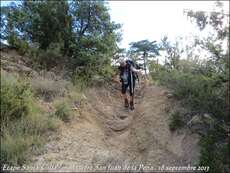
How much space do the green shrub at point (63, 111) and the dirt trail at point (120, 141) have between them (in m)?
0.20

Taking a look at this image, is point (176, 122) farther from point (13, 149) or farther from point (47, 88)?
point (13, 149)

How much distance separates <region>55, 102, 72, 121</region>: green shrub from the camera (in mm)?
7362

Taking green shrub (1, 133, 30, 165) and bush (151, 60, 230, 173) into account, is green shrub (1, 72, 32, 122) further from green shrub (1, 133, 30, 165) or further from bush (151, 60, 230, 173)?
bush (151, 60, 230, 173)

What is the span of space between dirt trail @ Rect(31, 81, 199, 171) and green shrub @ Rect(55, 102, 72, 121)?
8.0 inches

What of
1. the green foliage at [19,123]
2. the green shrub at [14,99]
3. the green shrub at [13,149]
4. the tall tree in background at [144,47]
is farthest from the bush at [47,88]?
the tall tree in background at [144,47]

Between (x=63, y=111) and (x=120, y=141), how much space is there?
1488 millimetres

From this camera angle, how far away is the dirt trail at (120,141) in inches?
226

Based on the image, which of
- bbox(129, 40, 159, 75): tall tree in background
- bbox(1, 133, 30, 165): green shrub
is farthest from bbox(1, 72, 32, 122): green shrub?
bbox(129, 40, 159, 75): tall tree in background

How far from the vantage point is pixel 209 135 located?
20.1 feet

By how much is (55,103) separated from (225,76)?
393 cm

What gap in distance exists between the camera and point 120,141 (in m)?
7.46

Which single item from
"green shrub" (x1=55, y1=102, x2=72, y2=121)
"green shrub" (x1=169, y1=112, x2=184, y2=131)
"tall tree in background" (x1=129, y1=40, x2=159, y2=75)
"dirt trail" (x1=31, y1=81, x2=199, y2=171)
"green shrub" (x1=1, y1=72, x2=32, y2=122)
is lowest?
"dirt trail" (x1=31, y1=81, x2=199, y2=171)

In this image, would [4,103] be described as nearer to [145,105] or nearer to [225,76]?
[225,76]

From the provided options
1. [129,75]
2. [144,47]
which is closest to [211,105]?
[129,75]
